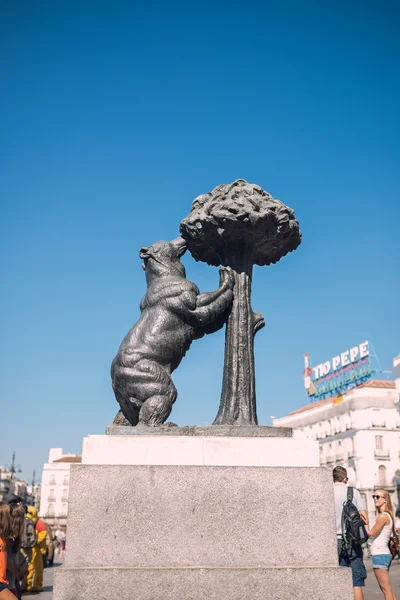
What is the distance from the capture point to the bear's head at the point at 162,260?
6219 mm

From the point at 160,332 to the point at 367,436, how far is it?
5008 centimetres

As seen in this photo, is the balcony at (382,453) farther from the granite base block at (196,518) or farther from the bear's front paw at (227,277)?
the granite base block at (196,518)

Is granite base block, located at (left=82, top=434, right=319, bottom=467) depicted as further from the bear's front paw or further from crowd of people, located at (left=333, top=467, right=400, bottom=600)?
the bear's front paw

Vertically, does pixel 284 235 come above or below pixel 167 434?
above

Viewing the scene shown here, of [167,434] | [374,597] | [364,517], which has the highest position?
[167,434]

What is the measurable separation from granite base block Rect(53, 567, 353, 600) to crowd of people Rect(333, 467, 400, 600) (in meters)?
1.21

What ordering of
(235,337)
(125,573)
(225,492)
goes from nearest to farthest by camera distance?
(125,573) → (225,492) → (235,337)

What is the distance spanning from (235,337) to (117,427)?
155cm

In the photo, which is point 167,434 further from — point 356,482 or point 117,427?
point 356,482

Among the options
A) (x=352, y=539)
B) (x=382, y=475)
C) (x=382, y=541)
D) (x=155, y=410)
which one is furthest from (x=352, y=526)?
(x=382, y=475)

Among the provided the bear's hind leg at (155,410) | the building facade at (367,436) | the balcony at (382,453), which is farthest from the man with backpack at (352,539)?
the balcony at (382,453)

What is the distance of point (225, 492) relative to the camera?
4.95 meters

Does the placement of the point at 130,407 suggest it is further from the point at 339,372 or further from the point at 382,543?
A: the point at 339,372

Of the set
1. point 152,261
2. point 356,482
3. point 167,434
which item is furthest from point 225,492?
point 356,482
